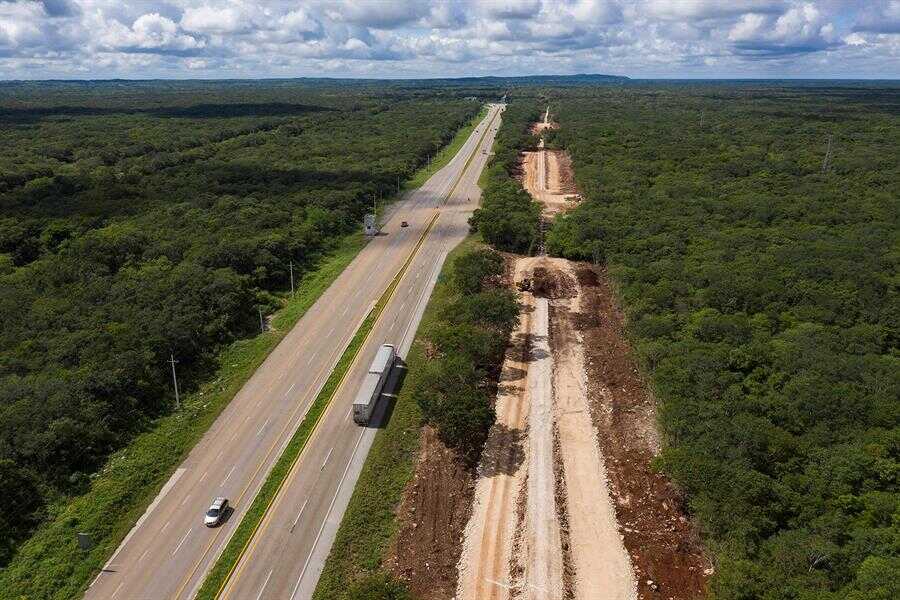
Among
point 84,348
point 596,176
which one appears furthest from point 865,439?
point 596,176

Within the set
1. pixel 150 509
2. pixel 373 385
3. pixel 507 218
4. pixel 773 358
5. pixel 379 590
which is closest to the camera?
pixel 379 590

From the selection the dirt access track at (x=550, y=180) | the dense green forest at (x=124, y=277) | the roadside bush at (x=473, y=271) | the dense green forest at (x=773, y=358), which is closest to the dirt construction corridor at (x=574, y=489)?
the dense green forest at (x=773, y=358)

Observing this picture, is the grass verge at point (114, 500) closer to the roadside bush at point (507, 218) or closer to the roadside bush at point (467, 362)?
the roadside bush at point (467, 362)

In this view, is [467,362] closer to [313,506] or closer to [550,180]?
[313,506]

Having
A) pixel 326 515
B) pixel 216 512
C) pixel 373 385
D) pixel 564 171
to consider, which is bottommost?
pixel 326 515

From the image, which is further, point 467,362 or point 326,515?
point 467,362

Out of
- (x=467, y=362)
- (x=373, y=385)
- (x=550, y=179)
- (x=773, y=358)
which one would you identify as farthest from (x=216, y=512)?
(x=550, y=179)

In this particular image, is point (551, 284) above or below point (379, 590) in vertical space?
above

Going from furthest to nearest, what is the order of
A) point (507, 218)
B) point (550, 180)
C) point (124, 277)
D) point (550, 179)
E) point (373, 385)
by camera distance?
point (550, 179), point (550, 180), point (507, 218), point (124, 277), point (373, 385)
